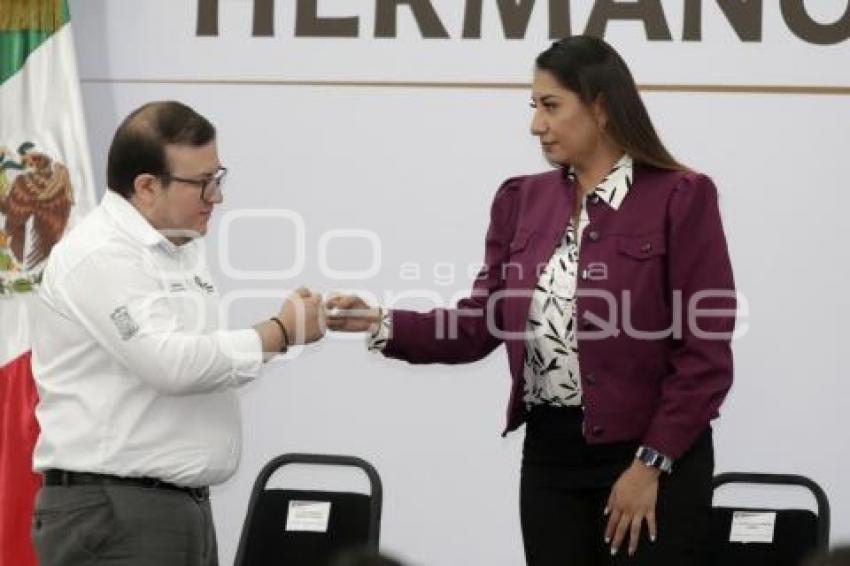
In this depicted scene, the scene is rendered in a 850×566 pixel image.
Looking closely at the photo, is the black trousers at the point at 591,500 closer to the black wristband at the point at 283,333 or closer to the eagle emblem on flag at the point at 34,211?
the black wristband at the point at 283,333

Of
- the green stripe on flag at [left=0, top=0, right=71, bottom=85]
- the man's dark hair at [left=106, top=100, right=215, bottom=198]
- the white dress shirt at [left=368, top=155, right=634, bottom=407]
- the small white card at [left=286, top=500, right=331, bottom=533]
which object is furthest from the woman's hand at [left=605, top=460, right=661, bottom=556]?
the green stripe on flag at [left=0, top=0, right=71, bottom=85]

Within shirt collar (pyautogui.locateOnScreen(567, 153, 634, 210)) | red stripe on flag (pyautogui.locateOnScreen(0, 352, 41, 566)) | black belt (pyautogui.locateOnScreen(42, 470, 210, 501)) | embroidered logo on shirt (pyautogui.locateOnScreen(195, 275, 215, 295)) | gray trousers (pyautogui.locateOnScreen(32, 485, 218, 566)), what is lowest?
red stripe on flag (pyautogui.locateOnScreen(0, 352, 41, 566))

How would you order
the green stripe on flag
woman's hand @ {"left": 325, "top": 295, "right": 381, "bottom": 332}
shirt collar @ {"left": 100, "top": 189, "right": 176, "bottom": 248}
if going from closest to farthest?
1. shirt collar @ {"left": 100, "top": 189, "right": 176, "bottom": 248}
2. woman's hand @ {"left": 325, "top": 295, "right": 381, "bottom": 332}
3. the green stripe on flag

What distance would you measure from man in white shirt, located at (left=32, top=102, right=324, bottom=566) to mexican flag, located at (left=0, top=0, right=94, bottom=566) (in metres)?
1.63

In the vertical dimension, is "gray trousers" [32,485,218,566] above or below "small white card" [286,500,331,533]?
above

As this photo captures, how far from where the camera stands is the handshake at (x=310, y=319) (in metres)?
3.12

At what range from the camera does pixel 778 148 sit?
476 centimetres

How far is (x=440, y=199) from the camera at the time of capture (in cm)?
489

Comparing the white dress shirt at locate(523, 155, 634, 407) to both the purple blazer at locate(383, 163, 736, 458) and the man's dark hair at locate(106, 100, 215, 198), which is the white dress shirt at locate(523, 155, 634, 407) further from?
the man's dark hair at locate(106, 100, 215, 198)

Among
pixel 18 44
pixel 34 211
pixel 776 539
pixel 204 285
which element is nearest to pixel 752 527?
pixel 776 539

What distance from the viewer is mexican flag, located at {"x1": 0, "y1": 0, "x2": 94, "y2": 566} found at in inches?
181

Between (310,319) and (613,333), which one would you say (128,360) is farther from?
(613,333)

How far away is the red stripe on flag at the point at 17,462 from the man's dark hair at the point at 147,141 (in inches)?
69.2

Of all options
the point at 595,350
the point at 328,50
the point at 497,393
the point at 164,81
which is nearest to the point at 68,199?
the point at 164,81
